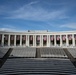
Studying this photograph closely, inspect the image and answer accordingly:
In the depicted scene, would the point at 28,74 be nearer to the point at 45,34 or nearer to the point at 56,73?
the point at 56,73

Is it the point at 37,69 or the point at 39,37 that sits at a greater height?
the point at 39,37

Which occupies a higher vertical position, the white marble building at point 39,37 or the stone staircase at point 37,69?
the white marble building at point 39,37

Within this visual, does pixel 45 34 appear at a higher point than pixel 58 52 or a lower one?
higher

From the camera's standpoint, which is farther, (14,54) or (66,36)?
(66,36)

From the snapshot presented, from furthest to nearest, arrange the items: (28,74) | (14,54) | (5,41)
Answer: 1. (5,41)
2. (14,54)
3. (28,74)

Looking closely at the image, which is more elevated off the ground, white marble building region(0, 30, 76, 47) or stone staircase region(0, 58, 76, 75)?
white marble building region(0, 30, 76, 47)

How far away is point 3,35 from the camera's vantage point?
193 ft

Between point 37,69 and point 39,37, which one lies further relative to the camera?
point 39,37

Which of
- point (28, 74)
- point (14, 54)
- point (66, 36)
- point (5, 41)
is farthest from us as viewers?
point (5, 41)

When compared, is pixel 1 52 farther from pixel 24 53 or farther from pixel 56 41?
pixel 56 41

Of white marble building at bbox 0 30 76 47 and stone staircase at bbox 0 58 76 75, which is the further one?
white marble building at bbox 0 30 76 47

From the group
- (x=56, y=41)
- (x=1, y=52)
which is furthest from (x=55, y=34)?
(x=1, y=52)

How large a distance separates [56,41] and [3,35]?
18.7 meters

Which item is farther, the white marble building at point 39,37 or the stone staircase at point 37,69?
the white marble building at point 39,37
